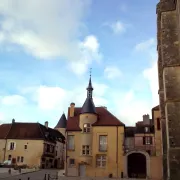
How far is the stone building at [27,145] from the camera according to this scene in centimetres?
4841

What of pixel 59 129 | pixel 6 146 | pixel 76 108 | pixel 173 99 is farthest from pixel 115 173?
pixel 59 129

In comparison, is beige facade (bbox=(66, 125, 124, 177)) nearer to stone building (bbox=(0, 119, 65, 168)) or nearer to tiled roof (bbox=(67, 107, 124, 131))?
tiled roof (bbox=(67, 107, 124, 131))

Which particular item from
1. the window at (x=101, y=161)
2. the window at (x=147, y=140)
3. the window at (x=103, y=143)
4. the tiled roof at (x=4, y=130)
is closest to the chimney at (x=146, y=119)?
the window at (x=147, y=140)

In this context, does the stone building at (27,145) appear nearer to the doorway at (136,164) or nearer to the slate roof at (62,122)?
the slate roof at (62,122)

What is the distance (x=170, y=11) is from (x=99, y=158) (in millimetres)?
21281

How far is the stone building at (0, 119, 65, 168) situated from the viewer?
159ft

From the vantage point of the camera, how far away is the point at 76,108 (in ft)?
121

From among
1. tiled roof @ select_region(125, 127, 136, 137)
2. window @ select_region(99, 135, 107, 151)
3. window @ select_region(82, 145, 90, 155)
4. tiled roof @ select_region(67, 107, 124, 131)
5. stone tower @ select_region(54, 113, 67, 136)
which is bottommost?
window @ select_region(82, 145, 90, 155)

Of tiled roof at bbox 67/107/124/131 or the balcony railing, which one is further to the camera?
the balcony railing

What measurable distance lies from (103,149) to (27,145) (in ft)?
71.9

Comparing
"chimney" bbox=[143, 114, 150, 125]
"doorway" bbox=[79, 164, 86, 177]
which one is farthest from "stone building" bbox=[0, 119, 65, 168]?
"chimney" bbox=[143, 114, 150, 125]

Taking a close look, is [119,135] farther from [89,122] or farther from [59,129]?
[59,129]

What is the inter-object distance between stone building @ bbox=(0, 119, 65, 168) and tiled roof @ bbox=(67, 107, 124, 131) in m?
16.6

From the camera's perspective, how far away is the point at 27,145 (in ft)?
162
